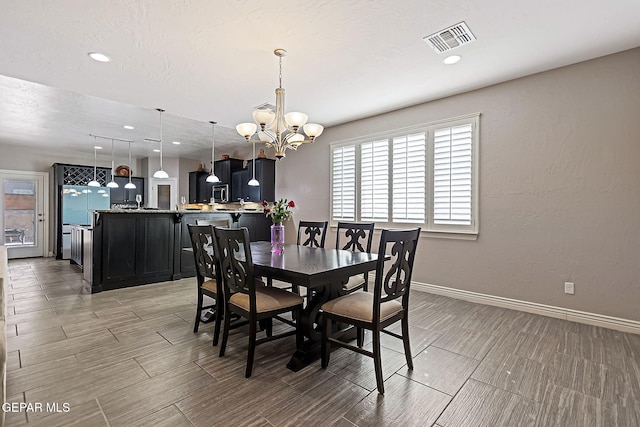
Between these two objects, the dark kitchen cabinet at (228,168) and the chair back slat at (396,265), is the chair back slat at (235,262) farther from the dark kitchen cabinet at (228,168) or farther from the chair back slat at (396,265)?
the dark kitchen cabinet at (228,168)

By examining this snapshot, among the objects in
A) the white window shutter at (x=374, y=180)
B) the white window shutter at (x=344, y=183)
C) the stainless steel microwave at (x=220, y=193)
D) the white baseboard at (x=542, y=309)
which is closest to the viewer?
the white baseboard at (x=542, y=309)

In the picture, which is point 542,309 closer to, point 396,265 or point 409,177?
point 409,177

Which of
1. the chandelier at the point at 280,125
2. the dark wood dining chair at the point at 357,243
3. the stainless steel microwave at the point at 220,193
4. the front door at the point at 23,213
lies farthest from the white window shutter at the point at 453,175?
the front door at the point at 23,213

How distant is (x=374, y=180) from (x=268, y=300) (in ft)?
10.2

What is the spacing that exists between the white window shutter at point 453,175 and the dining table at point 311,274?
2015mm

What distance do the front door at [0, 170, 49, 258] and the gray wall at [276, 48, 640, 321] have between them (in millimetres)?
7665

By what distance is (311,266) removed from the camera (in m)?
2.20

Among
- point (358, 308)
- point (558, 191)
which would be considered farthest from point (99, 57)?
point (558, 191)

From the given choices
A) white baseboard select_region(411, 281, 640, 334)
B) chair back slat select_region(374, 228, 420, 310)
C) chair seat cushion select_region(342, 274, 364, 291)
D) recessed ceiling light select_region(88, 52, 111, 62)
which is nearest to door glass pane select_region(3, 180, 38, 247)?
recessed ceiling light select_region(88, 52, 111, 62)

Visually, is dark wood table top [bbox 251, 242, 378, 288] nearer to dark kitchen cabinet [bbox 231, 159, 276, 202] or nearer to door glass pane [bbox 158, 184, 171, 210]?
dark kitchen cabinet [bbox 231, 159, 276, 202]

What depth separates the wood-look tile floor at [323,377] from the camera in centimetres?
173

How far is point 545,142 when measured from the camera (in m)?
3.39

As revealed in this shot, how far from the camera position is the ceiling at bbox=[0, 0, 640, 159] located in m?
2.38

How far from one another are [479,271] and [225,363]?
10.4ft
